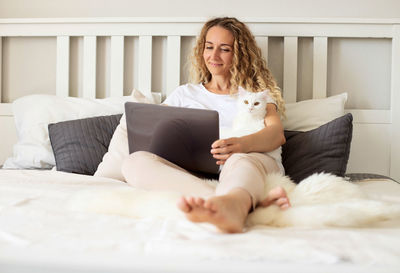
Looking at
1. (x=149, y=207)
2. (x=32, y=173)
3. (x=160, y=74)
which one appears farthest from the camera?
(x=160, y=74)

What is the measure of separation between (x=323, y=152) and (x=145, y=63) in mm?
906

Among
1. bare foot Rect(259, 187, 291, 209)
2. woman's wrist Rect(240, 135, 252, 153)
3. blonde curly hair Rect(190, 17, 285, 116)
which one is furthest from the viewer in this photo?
blonde curly hair Rect(190, 17, 285, 116)

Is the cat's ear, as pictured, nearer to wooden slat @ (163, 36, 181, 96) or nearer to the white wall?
wooden slat @ (163, 36, 181, 96)

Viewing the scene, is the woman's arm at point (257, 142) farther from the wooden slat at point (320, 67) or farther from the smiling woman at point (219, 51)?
the wooden slat at point (320, 67)

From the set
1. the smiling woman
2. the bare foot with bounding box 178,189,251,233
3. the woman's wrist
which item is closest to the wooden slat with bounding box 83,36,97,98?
the smiling woman

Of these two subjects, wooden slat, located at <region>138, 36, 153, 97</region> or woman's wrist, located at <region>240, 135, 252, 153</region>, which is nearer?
woman's wrist, located at <region>240, 135, 252, 153</region>

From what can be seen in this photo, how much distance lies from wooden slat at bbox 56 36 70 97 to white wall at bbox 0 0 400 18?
0.15 m

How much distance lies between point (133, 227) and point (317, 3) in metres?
1.54

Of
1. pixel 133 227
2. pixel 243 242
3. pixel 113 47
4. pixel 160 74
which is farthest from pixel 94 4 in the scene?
pixel 243 242

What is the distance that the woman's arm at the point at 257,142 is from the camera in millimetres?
1194

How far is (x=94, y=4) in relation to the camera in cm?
209

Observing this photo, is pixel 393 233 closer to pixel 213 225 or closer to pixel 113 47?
pixel 213 225

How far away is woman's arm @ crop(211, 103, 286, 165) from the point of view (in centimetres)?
119

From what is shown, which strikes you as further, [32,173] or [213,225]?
[32,173]
